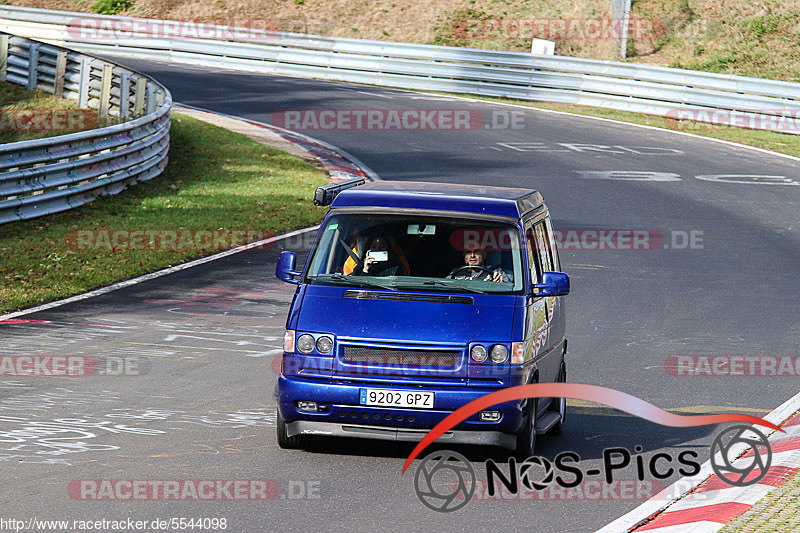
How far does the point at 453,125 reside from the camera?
32.9m

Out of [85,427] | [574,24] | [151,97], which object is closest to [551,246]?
[85,427]

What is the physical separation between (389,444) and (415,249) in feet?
4.98

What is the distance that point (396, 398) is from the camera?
828 centimetres

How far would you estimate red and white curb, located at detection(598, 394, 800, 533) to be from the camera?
707cm

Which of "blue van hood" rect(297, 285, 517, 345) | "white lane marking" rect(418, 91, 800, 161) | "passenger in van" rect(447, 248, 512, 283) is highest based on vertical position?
"passenger in van" rect(447, 248, 512, 283)

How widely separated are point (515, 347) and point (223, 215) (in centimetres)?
1289

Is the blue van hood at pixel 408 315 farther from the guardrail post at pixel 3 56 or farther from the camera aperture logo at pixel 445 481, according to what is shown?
the guardrail post at pixel 3 56

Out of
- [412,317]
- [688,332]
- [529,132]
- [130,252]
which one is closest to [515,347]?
[412,317]

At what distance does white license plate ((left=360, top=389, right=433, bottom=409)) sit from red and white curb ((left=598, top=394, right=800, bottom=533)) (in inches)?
63.3

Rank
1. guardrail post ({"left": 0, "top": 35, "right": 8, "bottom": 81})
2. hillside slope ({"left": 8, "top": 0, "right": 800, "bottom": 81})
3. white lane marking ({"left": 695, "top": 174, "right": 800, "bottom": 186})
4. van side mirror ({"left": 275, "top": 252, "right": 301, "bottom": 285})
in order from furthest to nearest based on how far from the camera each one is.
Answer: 1. hillside slope ({"left": 8, "top": 0, "right": 800, "bottom": 81})
2. guardrail post ({"left": 0, "top": 35, "right": 8, "bottom": 81})
3. white lane marking ({"left": 695, "top": 174, "right": 800, "bottom": 186})
4. van side mirror ({"left": 275, "top": 252, "right": 301, "bottom": 285})

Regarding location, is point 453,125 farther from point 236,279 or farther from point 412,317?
point 412,317

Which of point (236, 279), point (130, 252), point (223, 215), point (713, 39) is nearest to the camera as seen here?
point (236, 279)

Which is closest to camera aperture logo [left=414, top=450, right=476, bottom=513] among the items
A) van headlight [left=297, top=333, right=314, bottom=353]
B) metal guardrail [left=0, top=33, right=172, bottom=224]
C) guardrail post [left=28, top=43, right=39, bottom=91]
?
van headlight [left=297, top=333, right=314, bottom=353]

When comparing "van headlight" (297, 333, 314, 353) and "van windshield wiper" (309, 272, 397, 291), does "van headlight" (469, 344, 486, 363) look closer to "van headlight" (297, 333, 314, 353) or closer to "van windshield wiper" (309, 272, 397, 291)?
"van windshield wiper" (309, 272, 397, 291)
